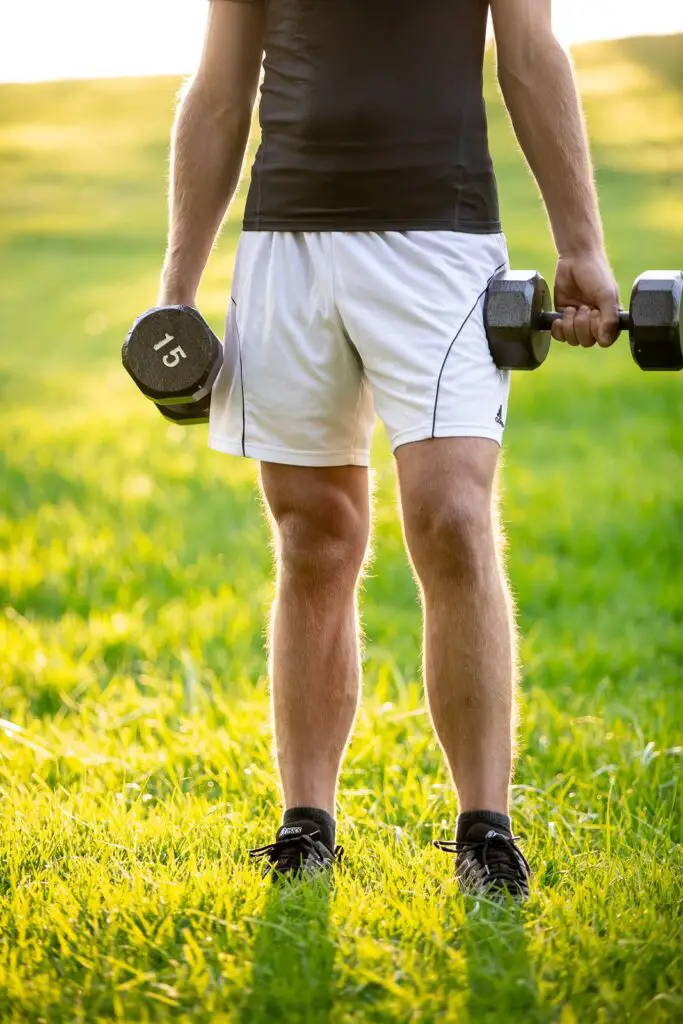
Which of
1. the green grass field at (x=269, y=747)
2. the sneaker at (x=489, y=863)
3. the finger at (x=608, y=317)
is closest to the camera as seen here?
the green grass field at (x=269, y=747)

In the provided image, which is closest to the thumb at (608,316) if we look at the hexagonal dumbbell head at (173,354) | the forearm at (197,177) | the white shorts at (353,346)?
the white shorts at (353,346)

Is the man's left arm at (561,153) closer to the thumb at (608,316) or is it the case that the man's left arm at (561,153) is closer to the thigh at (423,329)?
the thumb at (608,316)

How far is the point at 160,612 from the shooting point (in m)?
6.26

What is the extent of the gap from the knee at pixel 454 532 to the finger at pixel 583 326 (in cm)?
43

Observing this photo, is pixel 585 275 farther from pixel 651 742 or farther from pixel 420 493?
pixel 651 742

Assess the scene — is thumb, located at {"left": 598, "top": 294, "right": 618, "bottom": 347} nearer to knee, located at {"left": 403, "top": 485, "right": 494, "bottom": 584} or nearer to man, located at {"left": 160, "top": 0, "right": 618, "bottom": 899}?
man, located at {"left": 160, "top": 0, "right": 618, "bottom": 899}

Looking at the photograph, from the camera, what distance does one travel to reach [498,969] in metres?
2.77

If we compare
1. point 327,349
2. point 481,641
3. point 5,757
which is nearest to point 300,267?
point 327,349

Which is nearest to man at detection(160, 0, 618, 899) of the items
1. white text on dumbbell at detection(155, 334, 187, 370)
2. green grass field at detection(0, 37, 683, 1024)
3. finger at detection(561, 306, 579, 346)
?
finger at detection(561, 306, 579, 346)

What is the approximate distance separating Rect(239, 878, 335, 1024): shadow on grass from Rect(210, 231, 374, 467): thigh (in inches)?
39.8

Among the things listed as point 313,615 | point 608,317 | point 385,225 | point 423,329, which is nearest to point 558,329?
point 608,317

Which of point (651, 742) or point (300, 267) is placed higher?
point (300, 267)

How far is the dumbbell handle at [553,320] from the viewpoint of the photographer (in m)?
3.28

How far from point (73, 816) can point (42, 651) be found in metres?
2.00
